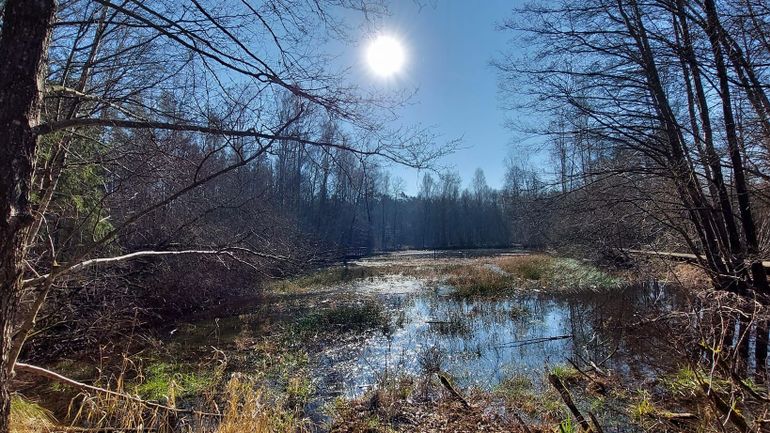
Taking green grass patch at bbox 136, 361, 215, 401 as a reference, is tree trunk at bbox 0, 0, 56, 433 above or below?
above

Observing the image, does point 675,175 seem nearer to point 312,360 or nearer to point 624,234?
point 624,234

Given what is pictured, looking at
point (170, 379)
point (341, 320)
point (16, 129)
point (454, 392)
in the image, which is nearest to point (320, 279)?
point (341, 320)

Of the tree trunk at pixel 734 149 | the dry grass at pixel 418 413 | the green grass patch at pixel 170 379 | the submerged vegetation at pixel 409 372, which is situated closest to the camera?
the submerged vegetation at pixel 409 372

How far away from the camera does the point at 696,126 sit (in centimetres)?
762

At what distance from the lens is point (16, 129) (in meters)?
2.12

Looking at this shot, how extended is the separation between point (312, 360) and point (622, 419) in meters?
5.98

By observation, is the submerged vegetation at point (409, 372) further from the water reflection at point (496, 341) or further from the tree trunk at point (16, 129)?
the tree trunk at point (16, 129)

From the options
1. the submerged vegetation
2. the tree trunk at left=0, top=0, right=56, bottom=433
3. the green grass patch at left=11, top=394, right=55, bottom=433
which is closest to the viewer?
the tree trunk at left=0, top=0, right=56, bottom=433

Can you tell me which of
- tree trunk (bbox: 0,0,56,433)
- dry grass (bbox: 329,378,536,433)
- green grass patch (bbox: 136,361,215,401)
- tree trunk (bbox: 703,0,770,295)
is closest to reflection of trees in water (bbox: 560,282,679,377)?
tree trunk (bbox: 703,0,770,295)

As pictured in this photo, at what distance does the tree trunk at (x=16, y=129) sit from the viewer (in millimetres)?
2102

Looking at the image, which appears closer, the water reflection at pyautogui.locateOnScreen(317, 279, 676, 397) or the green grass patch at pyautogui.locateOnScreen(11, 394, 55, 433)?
the green grass patch at pyautogui.locateOnScreen(11, 394, 55, 433)

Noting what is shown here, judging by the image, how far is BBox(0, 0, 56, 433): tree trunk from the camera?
210 cm

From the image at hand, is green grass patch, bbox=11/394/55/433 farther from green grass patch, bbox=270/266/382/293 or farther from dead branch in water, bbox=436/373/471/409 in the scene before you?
green grass patch, bbox=270/266/382/293

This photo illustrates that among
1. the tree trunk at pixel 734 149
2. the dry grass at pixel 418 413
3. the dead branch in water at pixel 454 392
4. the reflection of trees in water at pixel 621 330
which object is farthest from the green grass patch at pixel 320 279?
Result: the tree trunk at pixel 734 149
